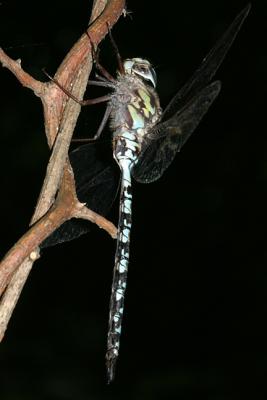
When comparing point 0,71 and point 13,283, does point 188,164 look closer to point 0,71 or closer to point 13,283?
point 0,71

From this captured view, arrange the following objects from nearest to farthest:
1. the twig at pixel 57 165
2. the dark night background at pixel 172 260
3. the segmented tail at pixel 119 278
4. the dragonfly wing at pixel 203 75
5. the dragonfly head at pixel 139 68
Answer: the twig at pixel 57 165 < the segmented tail at pixel 119 278 < the dragonfly wing at pixel 203 75 < the dragonfly head at pixel 139 68 < the dark night background at pixel 172 260

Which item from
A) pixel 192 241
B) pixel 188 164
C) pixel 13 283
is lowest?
pixel 13 283

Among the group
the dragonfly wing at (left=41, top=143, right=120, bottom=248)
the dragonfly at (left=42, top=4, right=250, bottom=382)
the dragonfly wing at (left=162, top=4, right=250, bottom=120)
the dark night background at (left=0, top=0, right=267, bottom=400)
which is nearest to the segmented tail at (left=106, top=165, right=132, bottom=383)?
the dragonfly at (left=42, top=4, right=250, bottom=382)

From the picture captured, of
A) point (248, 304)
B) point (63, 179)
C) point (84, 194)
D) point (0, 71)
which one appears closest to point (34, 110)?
point (0, 71)

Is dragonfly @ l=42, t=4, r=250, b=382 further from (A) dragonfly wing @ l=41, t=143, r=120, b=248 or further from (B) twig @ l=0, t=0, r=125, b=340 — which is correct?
(B) twig @ l=0, t=0, r=125, b=340

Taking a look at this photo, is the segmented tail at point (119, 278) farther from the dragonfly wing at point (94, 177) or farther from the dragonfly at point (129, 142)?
the dragonfly wing at point (94, 177)

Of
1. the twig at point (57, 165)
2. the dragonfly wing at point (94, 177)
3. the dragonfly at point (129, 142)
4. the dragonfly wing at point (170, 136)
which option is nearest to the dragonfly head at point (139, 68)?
the dragonfly at point (129, 142)
